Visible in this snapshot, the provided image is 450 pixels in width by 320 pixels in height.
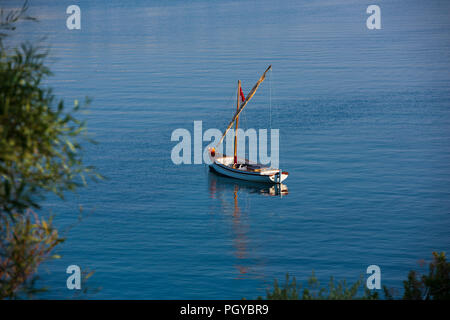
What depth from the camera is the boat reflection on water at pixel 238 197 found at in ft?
171

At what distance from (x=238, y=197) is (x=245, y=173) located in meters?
4.74

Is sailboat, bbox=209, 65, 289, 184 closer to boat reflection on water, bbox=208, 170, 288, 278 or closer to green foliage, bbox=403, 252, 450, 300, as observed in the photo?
boat reflection on water, bbox=208, 170, 288, 278

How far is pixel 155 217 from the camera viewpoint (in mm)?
59281

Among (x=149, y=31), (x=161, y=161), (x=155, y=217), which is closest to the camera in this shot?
(x=155, y=217)

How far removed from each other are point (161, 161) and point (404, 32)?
133m

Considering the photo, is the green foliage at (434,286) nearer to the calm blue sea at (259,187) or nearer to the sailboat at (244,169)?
the calm blue sea at (259,187)

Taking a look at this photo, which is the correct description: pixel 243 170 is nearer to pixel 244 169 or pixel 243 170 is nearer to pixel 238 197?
pixel 244 169

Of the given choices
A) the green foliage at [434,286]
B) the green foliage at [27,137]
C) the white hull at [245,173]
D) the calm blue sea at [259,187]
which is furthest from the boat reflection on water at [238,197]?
the green foliage at [27,137]

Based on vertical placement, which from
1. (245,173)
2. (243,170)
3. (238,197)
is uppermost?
(243,170)

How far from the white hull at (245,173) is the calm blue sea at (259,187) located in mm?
1400

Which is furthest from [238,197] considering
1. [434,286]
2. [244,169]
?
[434,286]

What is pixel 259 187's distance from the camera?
72.6 m
